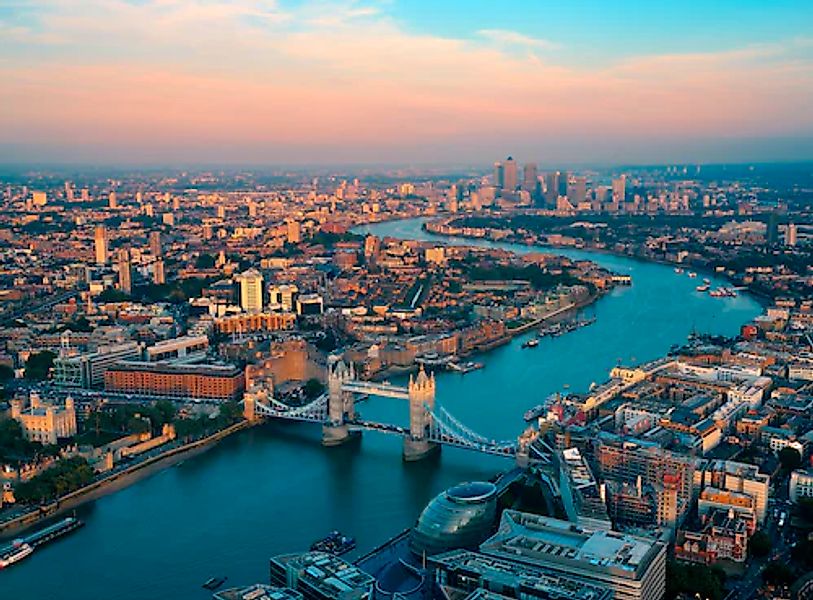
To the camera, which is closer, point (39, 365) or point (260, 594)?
point (260, 594)

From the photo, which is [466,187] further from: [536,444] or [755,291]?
[536,444]

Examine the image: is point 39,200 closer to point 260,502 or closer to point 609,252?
point 609,252

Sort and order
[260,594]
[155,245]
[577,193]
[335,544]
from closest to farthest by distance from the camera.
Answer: [260,594]
[335,544]
[155,245]
[577,193]

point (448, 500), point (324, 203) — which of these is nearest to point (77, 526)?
point (448, 500)

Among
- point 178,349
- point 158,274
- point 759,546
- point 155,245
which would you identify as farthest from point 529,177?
point 759,546

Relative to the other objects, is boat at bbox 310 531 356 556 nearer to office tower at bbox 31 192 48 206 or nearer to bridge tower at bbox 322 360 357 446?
bridge tower at bbox 322 360 357 446

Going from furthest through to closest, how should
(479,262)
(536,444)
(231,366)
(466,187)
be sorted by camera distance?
(466,187)
(479,262)
(231,366)
(536,444)
